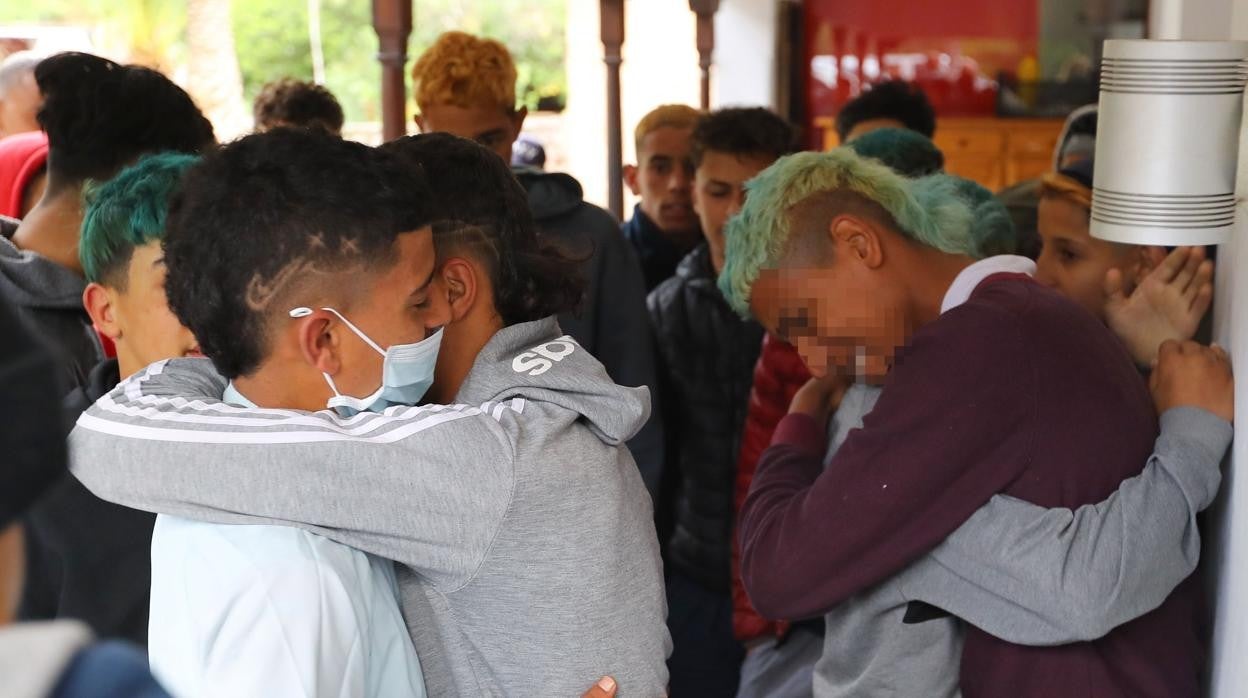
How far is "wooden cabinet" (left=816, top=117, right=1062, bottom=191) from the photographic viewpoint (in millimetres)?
9828

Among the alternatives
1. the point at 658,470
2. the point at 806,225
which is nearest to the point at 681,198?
the point at 658,470

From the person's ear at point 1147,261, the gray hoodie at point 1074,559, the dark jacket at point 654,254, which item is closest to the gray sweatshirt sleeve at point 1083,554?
the gray hoodie at point 1074,559

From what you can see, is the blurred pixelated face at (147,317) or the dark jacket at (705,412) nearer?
the blurred pixelated face at (147,317)

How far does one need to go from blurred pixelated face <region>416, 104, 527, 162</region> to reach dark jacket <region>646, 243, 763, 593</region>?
0.53 meters

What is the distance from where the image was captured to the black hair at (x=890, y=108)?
4363mm

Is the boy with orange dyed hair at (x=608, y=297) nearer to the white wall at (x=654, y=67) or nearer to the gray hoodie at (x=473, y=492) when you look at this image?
the gray hoodie at (x=473, y=492)

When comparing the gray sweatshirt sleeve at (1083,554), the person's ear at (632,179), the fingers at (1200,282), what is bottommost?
the gray sweatshirt sleeve at (1083,554)

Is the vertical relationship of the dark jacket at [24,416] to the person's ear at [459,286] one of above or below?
above

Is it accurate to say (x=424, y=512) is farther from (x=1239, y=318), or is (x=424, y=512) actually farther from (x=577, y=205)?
(x=577, y=205)

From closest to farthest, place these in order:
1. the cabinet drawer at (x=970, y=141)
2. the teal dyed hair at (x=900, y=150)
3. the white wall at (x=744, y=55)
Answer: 1. the teal dyed hair at (x=900, y=150)
2. the cabinet drawer at (x=970, y=141)
3. the white wall at (x=744, y=55)

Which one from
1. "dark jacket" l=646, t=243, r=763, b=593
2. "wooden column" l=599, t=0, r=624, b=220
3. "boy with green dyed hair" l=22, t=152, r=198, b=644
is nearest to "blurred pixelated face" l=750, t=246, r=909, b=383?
"boy with green dyed hair" l=22, t=152, r=198, b=644

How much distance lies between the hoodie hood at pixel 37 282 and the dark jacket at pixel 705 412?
1.30m

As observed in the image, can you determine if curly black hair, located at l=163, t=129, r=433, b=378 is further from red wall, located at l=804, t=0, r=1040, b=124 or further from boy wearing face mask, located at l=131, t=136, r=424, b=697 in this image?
red wall, located at l=804, t=0, r=1040, b=124

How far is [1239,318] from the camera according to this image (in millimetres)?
1664
